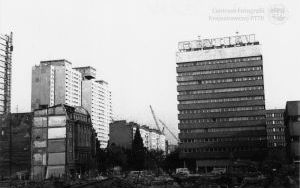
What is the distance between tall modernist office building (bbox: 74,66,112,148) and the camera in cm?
18438

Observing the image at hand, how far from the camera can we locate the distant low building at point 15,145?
303ft

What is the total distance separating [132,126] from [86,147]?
76877 millimetres

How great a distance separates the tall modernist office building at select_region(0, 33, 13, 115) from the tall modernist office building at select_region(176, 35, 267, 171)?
5152 cm

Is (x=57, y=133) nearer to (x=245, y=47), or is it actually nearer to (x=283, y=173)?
(x=283, y=173)

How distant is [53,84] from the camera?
165125 millimetres

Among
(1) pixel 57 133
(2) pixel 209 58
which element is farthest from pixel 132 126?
(1) pixel 57 133

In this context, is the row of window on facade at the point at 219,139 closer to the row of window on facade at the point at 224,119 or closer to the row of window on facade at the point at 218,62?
the row of window on facade at the point at 224,119

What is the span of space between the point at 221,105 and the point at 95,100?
79557mm

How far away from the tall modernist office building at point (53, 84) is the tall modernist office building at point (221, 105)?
189 feet

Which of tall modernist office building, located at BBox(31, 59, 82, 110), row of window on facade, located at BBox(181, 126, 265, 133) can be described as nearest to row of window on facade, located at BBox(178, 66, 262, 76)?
row of window on facade, located at BBox(181, 126, 265, 133)

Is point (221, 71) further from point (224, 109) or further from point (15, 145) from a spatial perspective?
point (15, 145)

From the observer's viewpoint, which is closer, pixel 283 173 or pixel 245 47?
pixel 283 173

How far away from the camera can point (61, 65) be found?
16788 centimetres

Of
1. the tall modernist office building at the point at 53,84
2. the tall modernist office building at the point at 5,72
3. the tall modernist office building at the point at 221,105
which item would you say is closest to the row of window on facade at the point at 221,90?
the tall modernist office building at the point at 221,105
